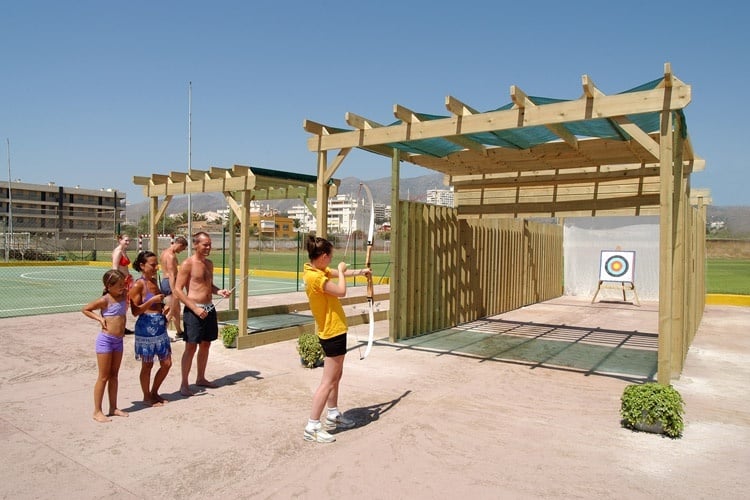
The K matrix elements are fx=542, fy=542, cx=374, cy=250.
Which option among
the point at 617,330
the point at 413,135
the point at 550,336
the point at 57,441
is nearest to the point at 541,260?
the point at 617,330

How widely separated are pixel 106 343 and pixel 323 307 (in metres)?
1.85

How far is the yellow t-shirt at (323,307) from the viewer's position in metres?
4.16

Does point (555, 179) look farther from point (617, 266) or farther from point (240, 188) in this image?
point (617, 266)

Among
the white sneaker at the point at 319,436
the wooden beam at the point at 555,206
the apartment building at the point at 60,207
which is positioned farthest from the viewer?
the apartment building at the point at 60,207

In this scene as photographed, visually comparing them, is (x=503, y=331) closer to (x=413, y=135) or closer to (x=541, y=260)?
(x=413, y=135)

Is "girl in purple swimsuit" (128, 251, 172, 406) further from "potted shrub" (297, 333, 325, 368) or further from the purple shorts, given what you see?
"potted shrub" (297, 333, 325, 368)

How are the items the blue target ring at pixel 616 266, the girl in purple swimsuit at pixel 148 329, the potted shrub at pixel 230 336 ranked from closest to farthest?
the girl in purple swimsuit at pixel 148 329
the potted shrub at pixel 230 336
the blue target ring at pixel 616 266

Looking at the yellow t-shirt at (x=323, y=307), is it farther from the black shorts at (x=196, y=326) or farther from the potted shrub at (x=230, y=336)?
the potted shrub at (x=230, y=336)

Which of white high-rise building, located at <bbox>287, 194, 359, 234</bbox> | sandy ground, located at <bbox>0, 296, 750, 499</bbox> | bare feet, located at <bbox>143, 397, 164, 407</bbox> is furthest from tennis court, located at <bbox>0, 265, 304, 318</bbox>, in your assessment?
bare feet, located at <bbox>143, 397, 164, 407</bbox>

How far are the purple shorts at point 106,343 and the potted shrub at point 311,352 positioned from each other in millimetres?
2496

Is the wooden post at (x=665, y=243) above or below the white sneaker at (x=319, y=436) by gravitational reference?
above

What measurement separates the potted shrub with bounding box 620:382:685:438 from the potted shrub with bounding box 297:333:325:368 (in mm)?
3444

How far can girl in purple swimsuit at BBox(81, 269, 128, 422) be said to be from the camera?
4.48m

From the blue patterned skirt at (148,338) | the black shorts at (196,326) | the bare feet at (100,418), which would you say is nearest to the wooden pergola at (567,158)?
the black shorts at (196,326)
